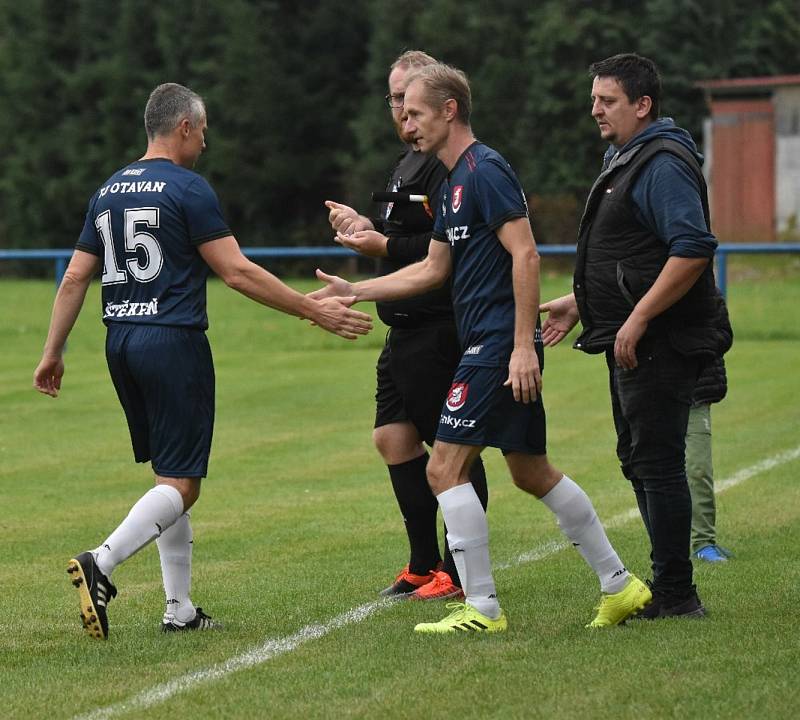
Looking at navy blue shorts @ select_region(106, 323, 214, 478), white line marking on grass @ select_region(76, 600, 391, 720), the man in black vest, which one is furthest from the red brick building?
navy blue shorts @ select_region(106, 323, 214, 478)

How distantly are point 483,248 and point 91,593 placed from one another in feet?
6.57

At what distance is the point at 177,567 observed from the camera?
6.53 m

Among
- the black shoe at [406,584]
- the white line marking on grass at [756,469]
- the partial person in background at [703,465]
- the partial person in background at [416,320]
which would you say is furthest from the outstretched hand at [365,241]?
the white line marking on grass at [756,469]

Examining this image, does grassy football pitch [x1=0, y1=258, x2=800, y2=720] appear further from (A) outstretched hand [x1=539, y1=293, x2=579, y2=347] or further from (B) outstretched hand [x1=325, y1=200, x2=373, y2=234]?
(B) outstretched hand [x1=325, y1=200, x2=373, y2=234]

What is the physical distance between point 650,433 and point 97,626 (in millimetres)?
2264

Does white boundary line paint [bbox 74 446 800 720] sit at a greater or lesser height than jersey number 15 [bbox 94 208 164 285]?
lesser

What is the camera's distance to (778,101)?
39.8 meters

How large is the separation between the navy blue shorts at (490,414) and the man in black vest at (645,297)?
44 cm

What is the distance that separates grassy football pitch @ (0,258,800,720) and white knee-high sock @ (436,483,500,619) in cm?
19

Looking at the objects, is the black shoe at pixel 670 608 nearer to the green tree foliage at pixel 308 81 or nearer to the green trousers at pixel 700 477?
the green trousers at pixel 700 477

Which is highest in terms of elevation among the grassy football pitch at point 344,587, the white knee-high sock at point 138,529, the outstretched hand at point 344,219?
the outstretched hand at point 344,219

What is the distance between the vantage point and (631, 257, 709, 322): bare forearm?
6016 millimetres

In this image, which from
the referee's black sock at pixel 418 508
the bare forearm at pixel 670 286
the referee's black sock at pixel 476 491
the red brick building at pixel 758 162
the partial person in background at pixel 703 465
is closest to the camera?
the bare forearm at pixel 670 286

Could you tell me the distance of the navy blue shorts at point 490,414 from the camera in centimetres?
617
